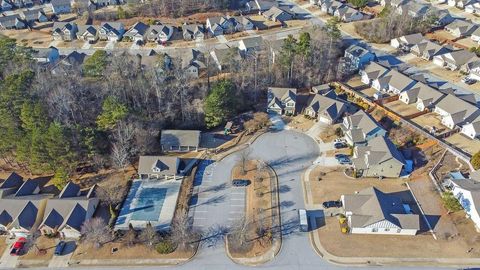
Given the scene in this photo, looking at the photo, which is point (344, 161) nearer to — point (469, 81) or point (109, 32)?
point (469, 81)

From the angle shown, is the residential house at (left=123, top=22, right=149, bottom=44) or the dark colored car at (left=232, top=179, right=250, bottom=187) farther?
the residential house at (left=123, top=22, right=149, bottom=44)

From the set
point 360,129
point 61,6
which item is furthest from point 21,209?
point 61,6

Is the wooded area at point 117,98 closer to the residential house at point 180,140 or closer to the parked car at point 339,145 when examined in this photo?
the residential house at point 180,140

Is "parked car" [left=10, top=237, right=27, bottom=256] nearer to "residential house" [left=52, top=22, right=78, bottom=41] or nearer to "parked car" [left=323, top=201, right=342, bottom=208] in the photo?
"parked car" [left=323, top=201, right=342, bottom=208]

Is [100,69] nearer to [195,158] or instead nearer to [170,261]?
[195,158]

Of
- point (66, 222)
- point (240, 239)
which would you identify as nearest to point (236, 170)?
point (240, 239)

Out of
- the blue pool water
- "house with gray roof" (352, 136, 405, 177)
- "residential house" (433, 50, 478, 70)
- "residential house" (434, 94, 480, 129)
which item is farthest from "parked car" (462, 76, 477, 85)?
the blue pool water
